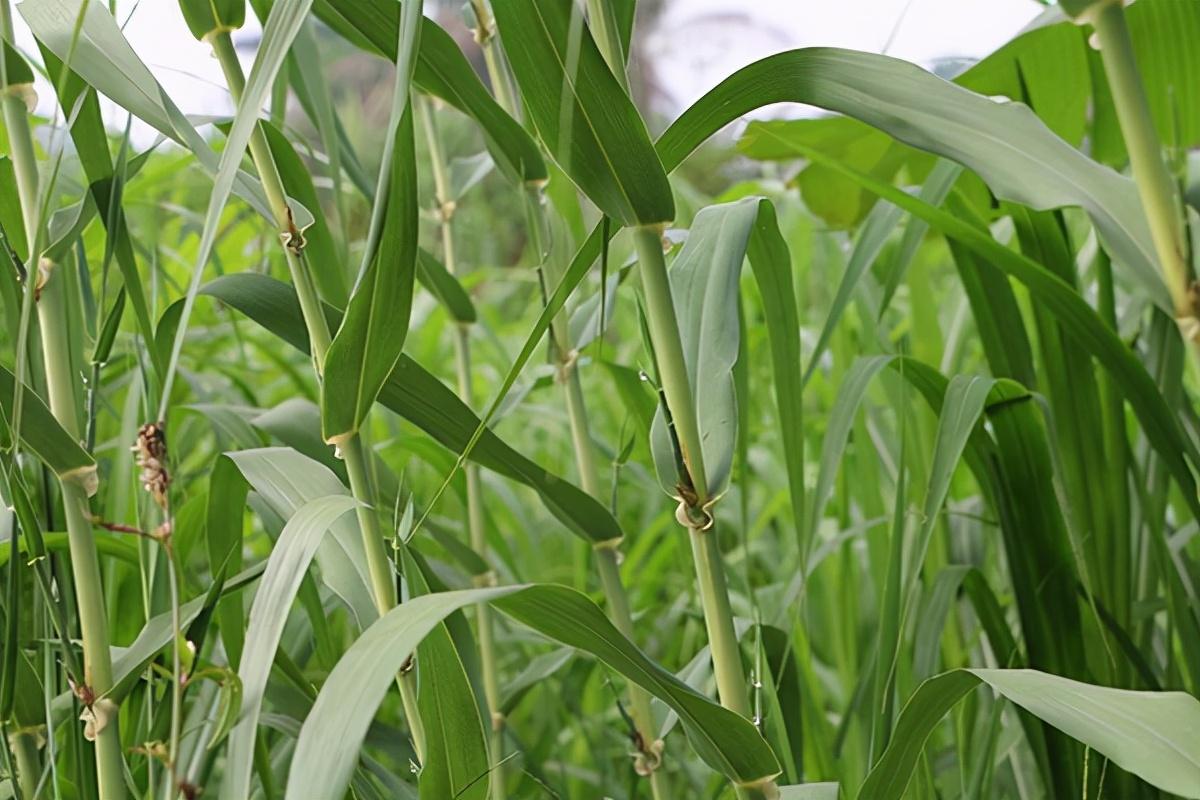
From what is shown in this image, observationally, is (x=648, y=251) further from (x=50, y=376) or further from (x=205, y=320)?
(x=205, y=320)

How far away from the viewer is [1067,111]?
2.13 feet

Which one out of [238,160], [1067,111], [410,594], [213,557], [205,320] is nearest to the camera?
[238,160]

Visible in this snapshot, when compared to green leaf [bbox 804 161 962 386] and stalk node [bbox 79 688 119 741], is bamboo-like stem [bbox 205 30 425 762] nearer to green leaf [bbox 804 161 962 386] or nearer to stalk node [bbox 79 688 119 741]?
stalk node [bbox 79 688 119 741]

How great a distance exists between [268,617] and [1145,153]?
0.84ft

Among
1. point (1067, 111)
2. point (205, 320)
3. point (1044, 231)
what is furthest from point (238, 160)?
point (205, 320)

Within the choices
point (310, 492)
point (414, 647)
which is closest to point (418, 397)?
point (310, 492)

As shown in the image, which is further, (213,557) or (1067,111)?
(1067,111)

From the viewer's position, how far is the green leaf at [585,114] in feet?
0.98

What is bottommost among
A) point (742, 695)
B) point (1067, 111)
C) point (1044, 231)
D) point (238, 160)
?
point (742, 695)

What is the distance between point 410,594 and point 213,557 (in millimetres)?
145

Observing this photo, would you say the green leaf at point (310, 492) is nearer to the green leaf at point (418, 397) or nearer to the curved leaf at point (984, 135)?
the green leaf at point (418, 397)

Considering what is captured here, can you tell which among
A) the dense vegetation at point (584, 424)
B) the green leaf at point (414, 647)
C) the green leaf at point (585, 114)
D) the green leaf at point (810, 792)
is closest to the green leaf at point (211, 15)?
the dense vegetation at point (584, 424)

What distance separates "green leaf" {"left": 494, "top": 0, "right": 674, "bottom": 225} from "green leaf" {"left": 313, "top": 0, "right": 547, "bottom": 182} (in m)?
0.08

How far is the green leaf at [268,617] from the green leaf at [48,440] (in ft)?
0.33
